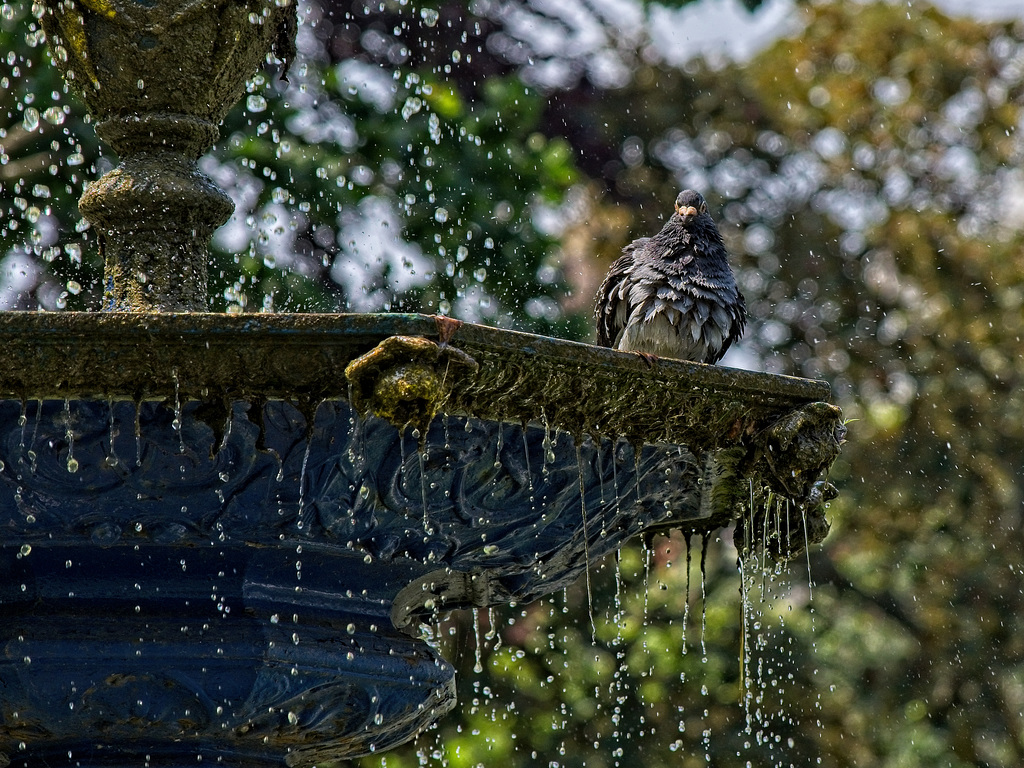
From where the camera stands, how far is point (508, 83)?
296 inches

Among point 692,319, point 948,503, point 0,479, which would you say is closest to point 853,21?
point 948,503

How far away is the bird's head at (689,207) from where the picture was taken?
4.43 m

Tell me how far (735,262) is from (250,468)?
856 cm

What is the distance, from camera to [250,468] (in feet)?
8.86

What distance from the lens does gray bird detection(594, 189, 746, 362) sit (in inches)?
167

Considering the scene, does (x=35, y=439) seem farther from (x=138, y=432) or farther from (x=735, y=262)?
(x=735, y=262)

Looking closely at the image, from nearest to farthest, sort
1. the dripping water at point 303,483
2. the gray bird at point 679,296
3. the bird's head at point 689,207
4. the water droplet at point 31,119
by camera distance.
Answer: the dripping water at point 303,483 < the gray bird at point 679,296 < the bird's head at point 689,207 < the water droplet at point 31,119

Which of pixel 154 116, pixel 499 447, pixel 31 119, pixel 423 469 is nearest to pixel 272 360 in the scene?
pixel 423 469

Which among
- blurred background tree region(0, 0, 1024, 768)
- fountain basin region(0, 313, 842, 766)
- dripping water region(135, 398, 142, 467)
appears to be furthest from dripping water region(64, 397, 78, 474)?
blurred background tree region(0, 0, 1024, 768)

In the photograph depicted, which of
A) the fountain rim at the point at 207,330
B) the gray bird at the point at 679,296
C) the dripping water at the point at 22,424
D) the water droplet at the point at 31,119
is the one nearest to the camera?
the fountain rim at the point at 207,330

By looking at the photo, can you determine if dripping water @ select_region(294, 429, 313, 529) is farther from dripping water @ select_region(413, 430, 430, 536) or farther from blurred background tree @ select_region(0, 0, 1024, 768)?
blurred background tree @ select_region(0, 0, 1024, 768)

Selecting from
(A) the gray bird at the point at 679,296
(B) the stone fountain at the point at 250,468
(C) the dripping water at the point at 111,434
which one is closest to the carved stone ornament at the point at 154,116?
(B) the stone fountain at the point at 250,468

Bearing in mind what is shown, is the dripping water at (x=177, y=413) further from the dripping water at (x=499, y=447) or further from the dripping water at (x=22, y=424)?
the dripping water at (x=499, y=447)

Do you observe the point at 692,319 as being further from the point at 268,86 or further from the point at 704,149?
the point at 704,149
